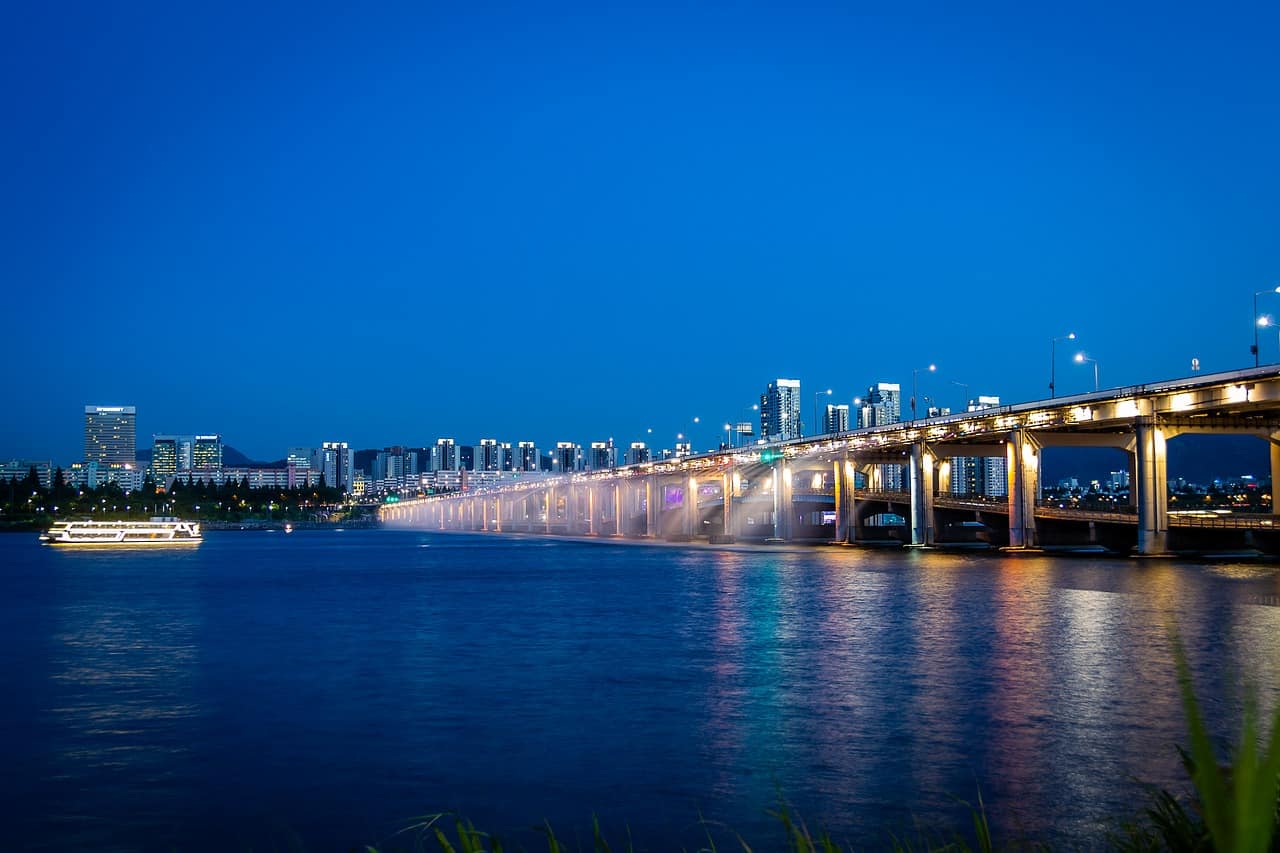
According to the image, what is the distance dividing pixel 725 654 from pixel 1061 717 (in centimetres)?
1405

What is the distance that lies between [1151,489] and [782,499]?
68.7 m

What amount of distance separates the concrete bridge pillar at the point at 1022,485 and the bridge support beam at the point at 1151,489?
45.3 ft

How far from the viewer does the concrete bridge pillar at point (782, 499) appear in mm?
147125

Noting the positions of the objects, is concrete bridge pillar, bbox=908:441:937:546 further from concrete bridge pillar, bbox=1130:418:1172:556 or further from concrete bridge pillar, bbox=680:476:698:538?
concrete bridge pillar, bbox=680:476:698:538

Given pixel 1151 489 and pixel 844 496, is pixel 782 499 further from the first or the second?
pixel 1151 489

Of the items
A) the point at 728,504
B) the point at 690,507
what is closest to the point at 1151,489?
the point at 728,504

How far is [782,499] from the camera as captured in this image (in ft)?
492

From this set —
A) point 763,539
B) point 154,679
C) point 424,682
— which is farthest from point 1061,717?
point 763,539

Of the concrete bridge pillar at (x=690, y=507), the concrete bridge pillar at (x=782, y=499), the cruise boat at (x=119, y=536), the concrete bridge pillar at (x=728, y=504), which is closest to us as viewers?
the concrete bridge pillar at (x=782, y=499)

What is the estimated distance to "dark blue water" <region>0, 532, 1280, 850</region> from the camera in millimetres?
18172

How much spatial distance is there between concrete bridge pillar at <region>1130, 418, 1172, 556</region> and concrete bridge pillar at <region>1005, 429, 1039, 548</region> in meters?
13.8

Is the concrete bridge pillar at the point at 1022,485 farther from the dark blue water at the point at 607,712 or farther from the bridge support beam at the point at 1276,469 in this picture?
the dark blue water at the point at 607,712

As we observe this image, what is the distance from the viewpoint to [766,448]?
→ 14875 cm

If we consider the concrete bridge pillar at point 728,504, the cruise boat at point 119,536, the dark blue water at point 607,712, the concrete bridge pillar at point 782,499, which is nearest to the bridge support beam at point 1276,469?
the dark blue water at point 607,712
